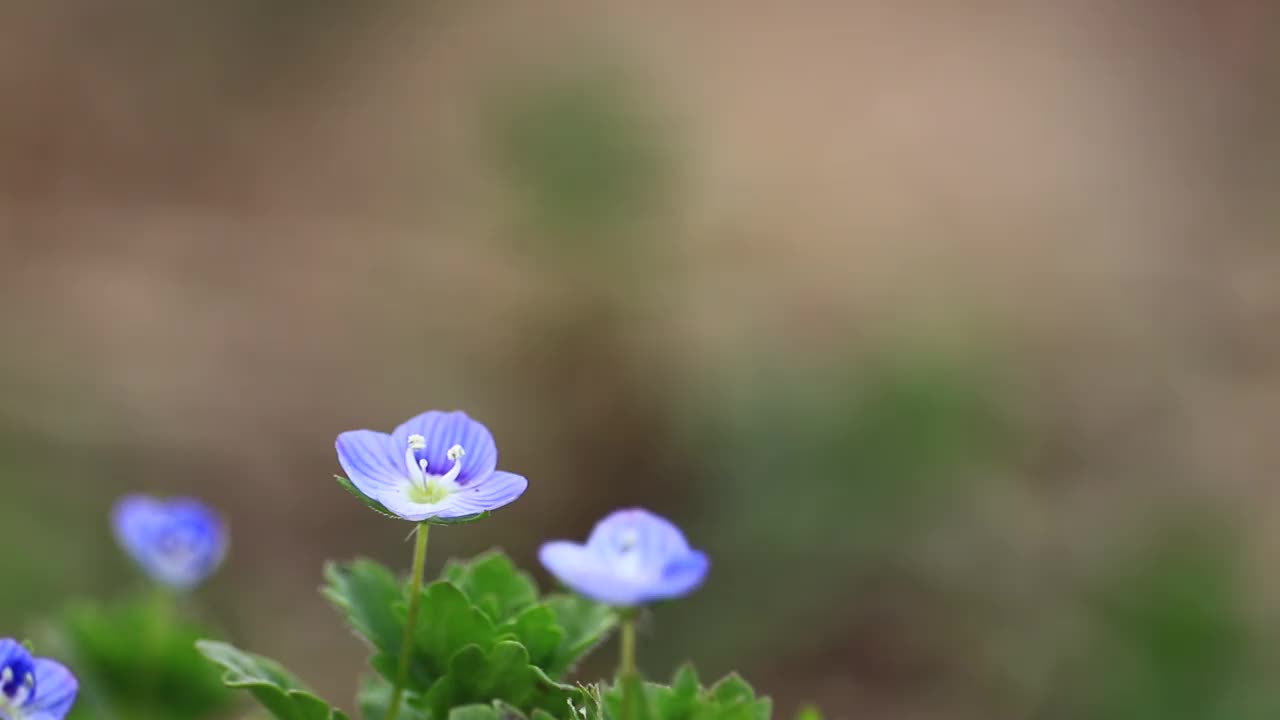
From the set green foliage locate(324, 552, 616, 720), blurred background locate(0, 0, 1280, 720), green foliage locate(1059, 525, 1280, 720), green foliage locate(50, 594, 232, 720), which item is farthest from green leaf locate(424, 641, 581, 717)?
green foliage locate(1059, 525, 1280, 720)

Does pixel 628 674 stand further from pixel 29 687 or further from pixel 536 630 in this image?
pixel 29 687

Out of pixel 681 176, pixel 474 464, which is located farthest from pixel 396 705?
pixel 681 176

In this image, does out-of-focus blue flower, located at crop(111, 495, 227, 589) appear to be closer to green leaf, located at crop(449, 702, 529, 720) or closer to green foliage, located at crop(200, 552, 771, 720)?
green foliage, located at crop(200, 552, 771, 720)

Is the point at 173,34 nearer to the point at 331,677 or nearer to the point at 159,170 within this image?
the point at 159,170

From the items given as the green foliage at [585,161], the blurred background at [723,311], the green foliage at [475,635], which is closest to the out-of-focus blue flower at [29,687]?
the green foliage at [475,635]

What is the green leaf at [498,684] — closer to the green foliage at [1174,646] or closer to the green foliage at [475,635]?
the green foliage at [475,635]

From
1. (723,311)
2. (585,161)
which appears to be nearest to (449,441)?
(585,161)

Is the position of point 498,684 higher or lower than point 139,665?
lower
